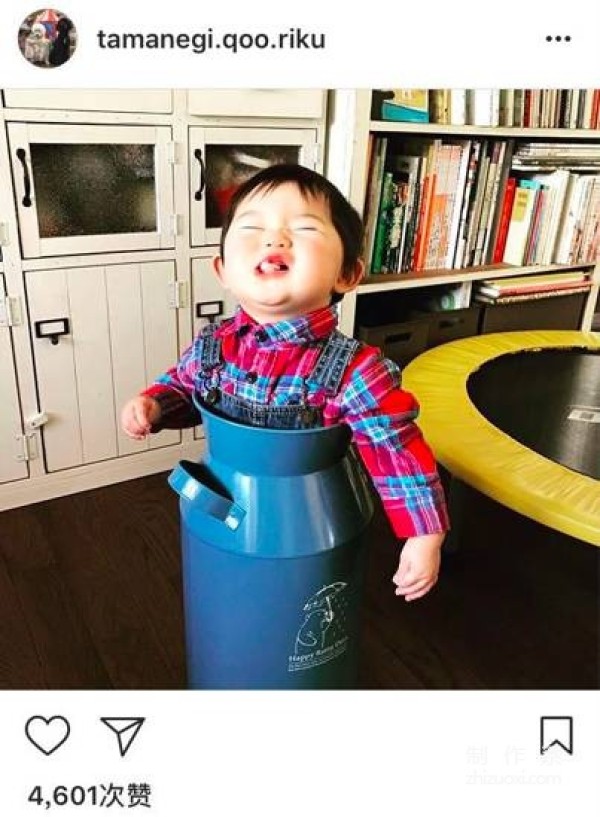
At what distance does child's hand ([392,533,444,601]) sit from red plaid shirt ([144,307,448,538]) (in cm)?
1

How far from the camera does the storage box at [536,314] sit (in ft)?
7.43

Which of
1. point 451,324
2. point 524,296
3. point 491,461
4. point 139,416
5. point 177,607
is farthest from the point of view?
point 524,296

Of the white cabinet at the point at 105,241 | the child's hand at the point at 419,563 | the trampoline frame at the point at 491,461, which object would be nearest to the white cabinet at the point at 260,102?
the white cabinet at the point at 105,241

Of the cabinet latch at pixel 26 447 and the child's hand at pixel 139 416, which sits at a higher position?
the child's hand at pixel 139 416

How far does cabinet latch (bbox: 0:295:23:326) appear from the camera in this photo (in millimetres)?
1547

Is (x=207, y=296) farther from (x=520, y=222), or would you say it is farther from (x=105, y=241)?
(x=520, y=222)

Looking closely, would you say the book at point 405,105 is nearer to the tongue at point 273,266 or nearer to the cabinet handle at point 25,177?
the cabinet handle at point 25,177

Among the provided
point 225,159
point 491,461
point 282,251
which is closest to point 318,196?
point 282,251

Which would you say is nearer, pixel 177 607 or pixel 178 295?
pixel 177 607

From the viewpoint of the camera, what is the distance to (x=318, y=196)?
0.80 m
